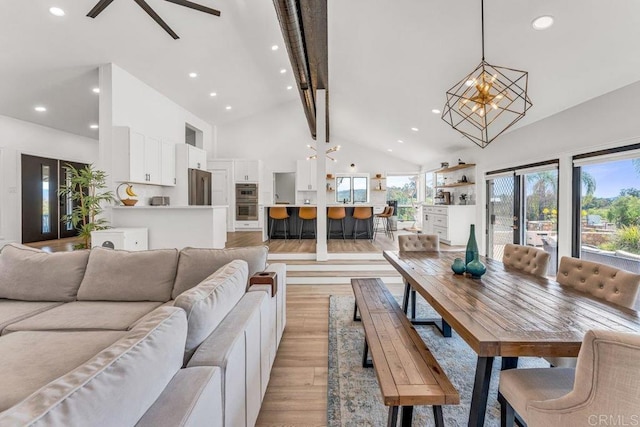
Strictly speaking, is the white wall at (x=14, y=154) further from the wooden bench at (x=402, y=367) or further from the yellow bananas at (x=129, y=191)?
the wooden bench at (x=402, y=367)

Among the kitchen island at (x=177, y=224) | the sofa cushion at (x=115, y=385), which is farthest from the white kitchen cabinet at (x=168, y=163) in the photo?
the sofa cushion at (x=115, y=385)

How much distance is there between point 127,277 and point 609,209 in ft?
16.7

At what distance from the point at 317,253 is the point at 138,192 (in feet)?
11.2

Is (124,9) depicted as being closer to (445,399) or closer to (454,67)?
(454,67)

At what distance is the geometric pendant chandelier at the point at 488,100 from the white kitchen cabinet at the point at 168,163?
504 cm

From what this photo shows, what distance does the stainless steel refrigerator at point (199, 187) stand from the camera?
650 cm

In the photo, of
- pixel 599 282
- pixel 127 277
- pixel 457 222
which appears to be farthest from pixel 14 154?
pixel 457 222

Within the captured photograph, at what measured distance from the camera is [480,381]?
139 cm

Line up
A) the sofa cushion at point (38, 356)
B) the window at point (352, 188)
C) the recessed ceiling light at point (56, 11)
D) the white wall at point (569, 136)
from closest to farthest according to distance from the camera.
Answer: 1. the sofa cushion at point (38, 356)
2. the white wall at point (569, 136)
3. the recessed ceiling light at point (56, 11)
4. the window at point (352, 188)

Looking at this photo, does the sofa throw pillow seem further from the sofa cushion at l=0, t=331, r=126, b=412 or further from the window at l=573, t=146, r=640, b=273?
the window at l=573, t=146, r=640, b=273

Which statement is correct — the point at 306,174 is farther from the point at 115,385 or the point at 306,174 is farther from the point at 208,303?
the point at 115,385

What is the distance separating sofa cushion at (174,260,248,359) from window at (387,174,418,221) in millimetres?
8980

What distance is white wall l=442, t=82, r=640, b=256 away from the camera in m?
3.10

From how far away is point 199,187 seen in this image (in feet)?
22.6
